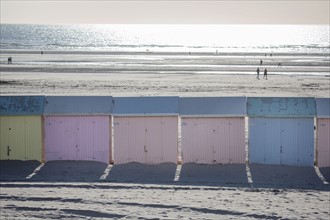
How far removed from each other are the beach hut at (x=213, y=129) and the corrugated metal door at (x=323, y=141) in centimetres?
248

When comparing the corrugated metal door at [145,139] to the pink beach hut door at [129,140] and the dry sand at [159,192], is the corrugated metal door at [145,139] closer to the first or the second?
the pink beach hut door at [129,140]

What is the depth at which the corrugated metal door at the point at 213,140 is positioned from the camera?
19.9 metres

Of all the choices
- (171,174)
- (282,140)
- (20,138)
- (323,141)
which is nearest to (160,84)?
(20,138)

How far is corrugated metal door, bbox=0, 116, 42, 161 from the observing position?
786 inches

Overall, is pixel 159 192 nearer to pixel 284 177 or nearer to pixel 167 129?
pixel 167 129

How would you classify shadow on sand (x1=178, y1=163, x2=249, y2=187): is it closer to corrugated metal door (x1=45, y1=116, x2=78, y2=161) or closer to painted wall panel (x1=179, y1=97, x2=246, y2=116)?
painted wall panel (x1=179, y1=97, x2=246, y2=116)

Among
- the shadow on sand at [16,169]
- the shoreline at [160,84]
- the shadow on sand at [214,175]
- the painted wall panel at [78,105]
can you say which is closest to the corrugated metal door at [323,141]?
the shadow on sand at [214,175]

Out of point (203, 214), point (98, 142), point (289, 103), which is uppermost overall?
point (289, 103)

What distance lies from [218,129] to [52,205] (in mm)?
6747

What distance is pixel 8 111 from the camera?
19.9m

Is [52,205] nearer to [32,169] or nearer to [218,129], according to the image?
[32,169]

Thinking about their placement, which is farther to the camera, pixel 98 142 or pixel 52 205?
pixel 98 142

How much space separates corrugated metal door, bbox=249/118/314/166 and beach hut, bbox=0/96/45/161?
7089mm

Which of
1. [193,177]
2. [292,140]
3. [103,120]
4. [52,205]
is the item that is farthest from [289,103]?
[52,205]
